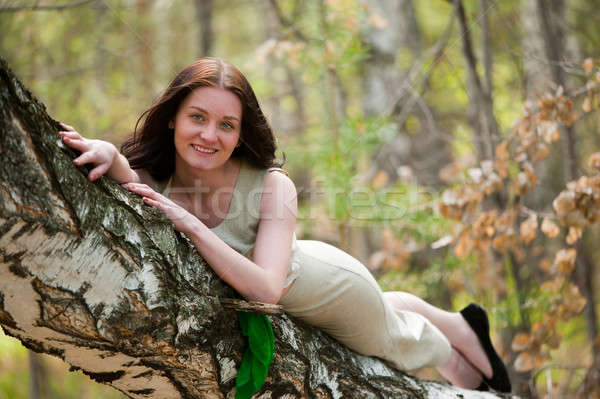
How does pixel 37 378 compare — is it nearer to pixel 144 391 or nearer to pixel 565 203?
pixel 144 391

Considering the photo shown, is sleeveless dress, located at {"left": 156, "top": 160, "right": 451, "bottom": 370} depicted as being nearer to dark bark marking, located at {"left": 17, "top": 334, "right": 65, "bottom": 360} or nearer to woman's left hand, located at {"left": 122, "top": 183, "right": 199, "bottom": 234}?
woman's left hand, located at {"left": 122, "top": 183, "right": 199, "bottom": 234}

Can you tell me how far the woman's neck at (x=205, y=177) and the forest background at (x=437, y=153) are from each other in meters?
0.54

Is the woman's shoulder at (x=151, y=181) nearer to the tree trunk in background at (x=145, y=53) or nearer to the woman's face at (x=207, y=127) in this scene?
the woman's face at (x=207, y=127)

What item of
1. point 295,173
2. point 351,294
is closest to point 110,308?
point 351,294

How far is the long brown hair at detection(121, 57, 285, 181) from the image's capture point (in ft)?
5.92

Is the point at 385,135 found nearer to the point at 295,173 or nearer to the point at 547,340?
the point at 547,340

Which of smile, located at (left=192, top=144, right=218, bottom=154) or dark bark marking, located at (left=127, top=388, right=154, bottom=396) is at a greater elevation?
smile, located at (left=192, top=144, right=218, bottom=154)

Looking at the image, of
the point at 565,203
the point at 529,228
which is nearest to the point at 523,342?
the point at 529,228

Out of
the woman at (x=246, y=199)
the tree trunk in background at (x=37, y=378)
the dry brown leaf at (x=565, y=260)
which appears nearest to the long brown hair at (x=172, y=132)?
the woman at (x=246, y=199)

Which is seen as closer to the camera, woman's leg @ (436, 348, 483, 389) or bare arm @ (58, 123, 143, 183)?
bare arm @ (58, 123, 143, 183)

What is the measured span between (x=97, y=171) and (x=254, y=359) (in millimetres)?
662

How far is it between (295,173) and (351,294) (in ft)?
22.4

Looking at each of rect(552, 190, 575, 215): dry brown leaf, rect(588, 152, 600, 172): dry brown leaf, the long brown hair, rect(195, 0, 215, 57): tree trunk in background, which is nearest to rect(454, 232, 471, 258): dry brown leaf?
rect(552, 190, 575, 215): dry brown leaf

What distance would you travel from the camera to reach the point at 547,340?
2.91 meters
